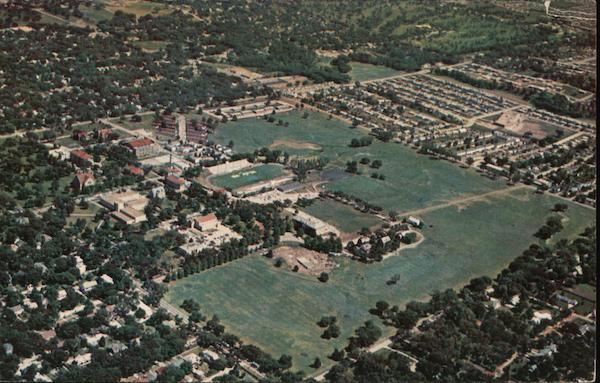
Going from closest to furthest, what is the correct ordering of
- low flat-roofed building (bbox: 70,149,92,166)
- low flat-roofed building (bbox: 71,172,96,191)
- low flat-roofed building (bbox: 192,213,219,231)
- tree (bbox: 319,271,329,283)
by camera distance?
tree (bbox: 319,271,329,283) < low flat-roofed building (bbox: 192,213,219,231) < low flat-roofed building (bbox: 71,172,96,191) < low flat-roofed building (bbox: 70,149,92,166)

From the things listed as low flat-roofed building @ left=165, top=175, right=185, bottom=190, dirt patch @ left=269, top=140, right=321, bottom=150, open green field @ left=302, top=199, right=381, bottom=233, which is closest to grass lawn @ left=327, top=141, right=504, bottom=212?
open green field @ left=302, top=199, right=381, bottom=233

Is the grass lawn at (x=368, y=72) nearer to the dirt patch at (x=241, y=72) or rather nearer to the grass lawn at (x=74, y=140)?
the dirt patch at (x=241, y=72)

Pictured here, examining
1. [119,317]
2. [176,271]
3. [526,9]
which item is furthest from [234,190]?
[526,9]

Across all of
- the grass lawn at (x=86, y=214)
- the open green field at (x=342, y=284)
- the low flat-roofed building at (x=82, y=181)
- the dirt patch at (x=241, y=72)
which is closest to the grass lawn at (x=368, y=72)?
the dirt patch at (x=241, y=72)

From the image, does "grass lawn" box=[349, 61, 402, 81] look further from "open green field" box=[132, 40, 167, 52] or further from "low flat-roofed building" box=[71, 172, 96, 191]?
"low flat-roofed building" box=[71, 172, 96, 191]

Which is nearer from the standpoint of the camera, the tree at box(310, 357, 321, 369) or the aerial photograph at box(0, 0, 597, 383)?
the tree at box(310, 357, 321, 369)

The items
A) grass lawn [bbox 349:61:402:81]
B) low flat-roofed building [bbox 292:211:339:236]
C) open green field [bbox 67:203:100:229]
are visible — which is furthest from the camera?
grass lawn [bbox 349:61:402:81]

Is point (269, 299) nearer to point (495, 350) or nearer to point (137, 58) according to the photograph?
point (495, 350)
